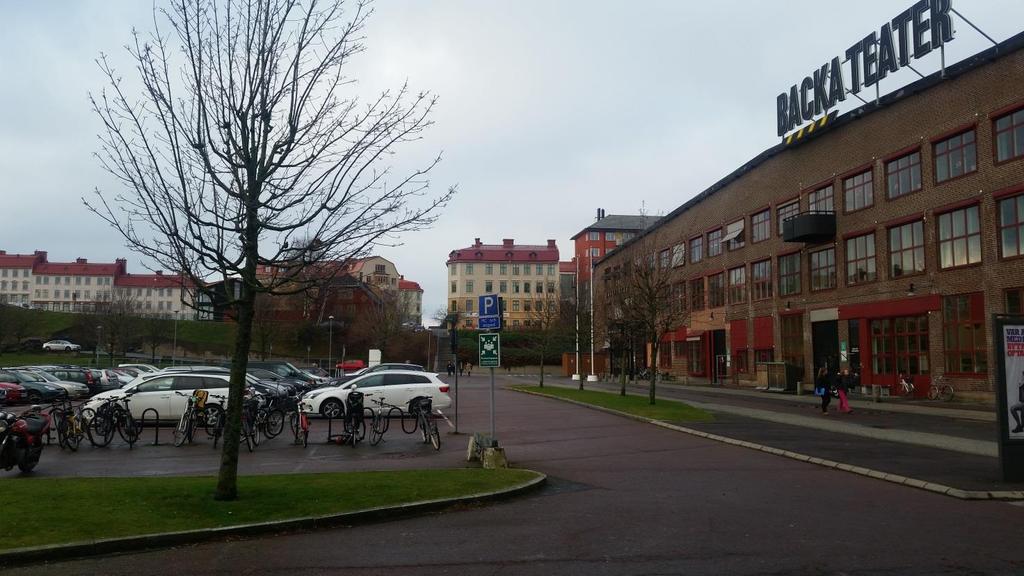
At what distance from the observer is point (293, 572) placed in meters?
6.83

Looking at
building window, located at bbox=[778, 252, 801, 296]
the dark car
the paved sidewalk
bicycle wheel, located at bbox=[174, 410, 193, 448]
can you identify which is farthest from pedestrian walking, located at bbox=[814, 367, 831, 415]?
the dark car

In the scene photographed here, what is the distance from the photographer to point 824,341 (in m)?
41.3

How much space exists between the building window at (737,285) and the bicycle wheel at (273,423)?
124ft

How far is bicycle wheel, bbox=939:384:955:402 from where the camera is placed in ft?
101

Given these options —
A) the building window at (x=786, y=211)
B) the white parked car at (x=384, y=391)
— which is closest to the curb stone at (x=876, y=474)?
the white parked car at (x=384, y=391)

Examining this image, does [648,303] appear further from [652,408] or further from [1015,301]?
[1015,301]

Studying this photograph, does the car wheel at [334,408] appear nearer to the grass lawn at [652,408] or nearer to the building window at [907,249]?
the grass lawn at [652,408]

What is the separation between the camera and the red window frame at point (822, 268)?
40.3 m

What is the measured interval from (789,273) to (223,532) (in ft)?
136

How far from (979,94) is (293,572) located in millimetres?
32099

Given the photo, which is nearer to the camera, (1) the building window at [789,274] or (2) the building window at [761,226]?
(1) the building window at [789,274]

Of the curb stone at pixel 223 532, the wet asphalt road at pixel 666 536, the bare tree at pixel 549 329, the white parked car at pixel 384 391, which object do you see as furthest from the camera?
the bare tree at pixel 549 329

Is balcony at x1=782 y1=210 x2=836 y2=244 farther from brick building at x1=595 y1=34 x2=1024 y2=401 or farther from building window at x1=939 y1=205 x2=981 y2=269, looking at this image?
building window at x1=939 y1=205 x2=981 y2=269

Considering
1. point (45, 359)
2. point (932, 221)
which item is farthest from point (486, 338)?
point (45, 359)
